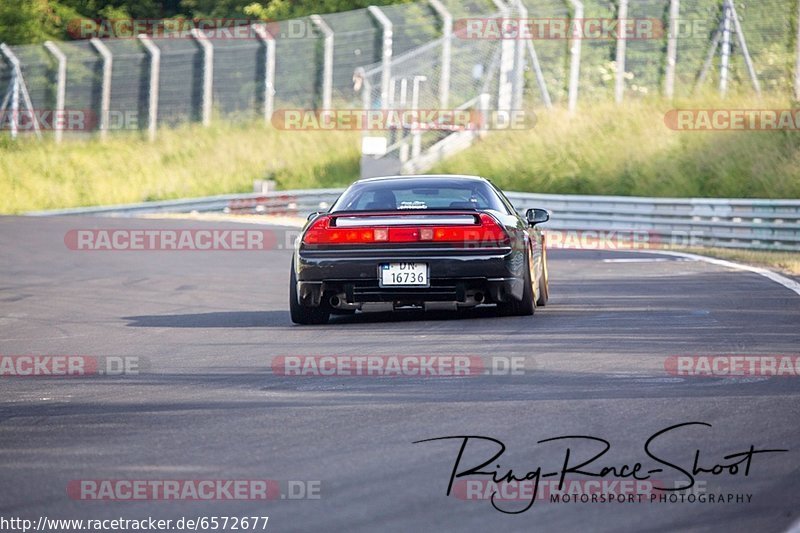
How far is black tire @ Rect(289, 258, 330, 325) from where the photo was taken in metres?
11.4

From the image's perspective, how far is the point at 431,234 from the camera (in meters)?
10.9

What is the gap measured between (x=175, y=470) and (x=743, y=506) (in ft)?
6.83

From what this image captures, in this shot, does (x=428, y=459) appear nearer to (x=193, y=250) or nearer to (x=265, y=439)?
(x=265, y=439)

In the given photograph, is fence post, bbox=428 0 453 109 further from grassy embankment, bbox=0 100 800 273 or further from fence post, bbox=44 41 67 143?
fence post, bbox=44 41 67 143

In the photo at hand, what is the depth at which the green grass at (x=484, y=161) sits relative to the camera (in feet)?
98.3

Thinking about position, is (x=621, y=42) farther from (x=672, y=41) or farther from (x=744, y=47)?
(x=744, y=47)

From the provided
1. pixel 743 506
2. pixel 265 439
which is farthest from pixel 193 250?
pixel 743 506

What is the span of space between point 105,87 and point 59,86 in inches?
58.9

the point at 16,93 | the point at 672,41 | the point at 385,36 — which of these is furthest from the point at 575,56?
the point at 16,93

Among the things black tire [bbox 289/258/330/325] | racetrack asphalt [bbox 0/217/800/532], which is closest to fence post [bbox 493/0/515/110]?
racetrack asphalt [bbox 0/217/800/532]

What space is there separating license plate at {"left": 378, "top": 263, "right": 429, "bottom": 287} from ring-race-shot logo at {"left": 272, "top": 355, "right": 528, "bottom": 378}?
1759 millimetres

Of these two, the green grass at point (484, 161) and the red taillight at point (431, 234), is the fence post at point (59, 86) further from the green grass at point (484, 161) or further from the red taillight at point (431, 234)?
the red taillight at point (431, 234)

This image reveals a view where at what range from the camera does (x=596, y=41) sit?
3312 cm

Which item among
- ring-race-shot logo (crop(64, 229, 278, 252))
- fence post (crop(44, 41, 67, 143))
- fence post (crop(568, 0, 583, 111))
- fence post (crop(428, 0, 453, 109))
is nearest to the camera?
ring-race-shot logo (crop(64, 229, 278, 252))
